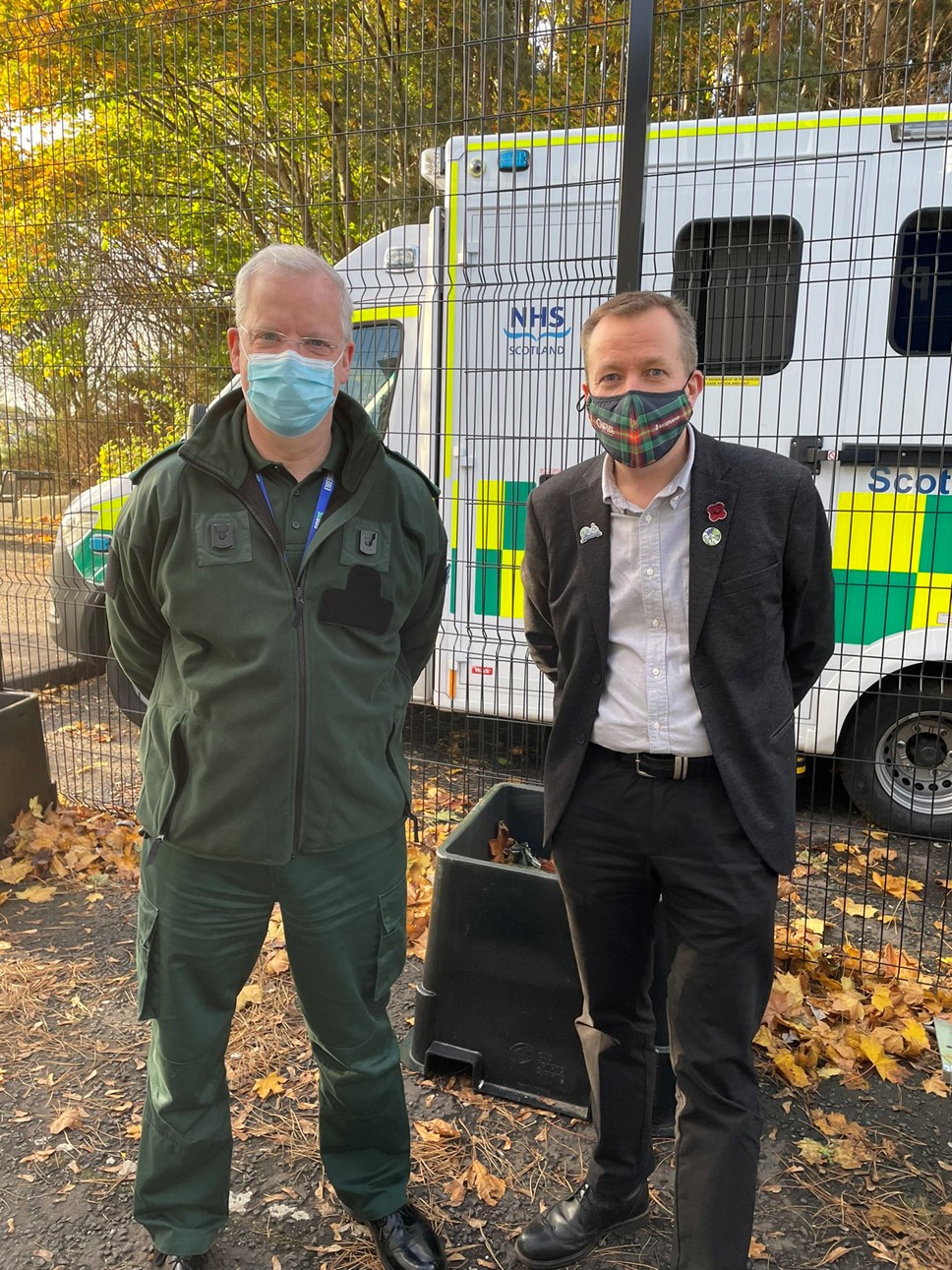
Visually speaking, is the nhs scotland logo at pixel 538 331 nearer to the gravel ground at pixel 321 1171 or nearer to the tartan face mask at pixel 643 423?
the tartan face mask at pixel 643 423

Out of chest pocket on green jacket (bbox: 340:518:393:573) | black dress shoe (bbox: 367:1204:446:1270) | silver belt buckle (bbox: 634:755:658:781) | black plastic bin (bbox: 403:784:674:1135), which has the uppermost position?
chest pocket on green jacket (bbox: 340:518:393:573)

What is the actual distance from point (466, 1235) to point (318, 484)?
1902mm

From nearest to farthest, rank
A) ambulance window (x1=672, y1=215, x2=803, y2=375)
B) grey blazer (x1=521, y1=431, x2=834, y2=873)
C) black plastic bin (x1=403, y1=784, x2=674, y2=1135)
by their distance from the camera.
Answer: grey blazer (x1=521, y1=431, x2=834, y2=873) < black plastic bin (x1=403, y1=784, x2=674, y2=1135) < ambulance window (x1=672, y1=215, x2=803, y2=375)

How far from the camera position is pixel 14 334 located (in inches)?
201

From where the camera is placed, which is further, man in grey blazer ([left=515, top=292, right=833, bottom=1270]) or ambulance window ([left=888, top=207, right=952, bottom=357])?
ambulance window ([left=888, top=207, right=952, bottom=357])

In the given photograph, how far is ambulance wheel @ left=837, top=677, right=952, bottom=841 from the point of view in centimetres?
454

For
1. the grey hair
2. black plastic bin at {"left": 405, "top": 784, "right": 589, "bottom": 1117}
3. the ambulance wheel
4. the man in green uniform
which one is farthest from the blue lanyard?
the ambulance wheel

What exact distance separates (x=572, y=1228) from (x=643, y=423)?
1.90 metres

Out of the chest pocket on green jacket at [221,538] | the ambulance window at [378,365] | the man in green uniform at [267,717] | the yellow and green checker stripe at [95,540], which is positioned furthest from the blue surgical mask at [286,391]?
the yellow and green checker stripe at [95,540]

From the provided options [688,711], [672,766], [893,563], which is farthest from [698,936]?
[893,563]

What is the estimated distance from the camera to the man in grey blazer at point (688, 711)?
1.93 metres

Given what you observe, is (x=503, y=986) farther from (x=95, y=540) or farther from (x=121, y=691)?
(x=95, y=540)

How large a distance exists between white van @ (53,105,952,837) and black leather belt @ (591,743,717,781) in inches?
87.8

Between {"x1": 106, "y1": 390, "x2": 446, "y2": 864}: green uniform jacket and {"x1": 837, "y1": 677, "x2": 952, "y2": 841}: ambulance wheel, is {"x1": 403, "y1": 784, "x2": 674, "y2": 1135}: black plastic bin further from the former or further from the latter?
{"x1": 837, "y1": 677, "x2": 952, "y2": 841}: ambulance wheel
